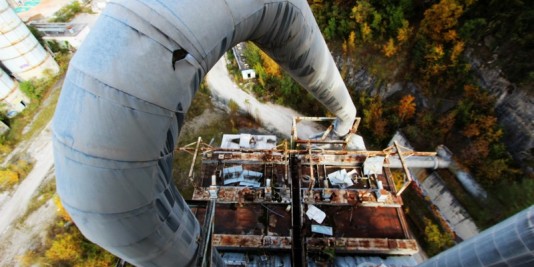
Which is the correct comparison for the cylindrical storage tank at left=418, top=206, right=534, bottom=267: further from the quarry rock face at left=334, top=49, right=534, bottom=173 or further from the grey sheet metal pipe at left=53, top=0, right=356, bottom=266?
the quarry rock face at left=334, top=49, right=534, bottom=173

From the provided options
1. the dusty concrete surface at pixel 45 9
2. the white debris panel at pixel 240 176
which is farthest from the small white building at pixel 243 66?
the dusty concrete surface at pixel 45 9

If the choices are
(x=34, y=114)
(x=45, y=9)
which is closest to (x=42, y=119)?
(x=34, y=114)

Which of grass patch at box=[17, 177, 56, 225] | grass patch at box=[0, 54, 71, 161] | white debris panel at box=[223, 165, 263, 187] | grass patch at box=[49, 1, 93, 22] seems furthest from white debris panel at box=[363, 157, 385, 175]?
grass patch at box=[49, 1, 93, 22]

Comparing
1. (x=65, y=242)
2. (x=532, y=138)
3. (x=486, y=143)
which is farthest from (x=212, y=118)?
(x=532, y=138)

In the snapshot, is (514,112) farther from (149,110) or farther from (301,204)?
(149,110)

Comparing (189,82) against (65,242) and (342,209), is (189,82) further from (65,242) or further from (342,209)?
(65,242)

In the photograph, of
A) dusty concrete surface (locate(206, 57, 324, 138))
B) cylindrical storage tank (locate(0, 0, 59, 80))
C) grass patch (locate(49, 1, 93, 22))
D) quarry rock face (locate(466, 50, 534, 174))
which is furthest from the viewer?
grass patch (locate(49, 1, 93, 22))
